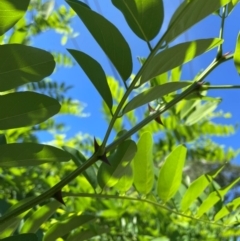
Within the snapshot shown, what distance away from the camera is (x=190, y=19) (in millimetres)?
434

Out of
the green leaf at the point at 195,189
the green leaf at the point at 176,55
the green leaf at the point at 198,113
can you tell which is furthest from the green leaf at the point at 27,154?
the green leaf at the point at 198,113

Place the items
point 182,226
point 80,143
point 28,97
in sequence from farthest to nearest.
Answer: point 80,143
point 182,226
point 28,97

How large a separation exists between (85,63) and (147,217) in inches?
27.3

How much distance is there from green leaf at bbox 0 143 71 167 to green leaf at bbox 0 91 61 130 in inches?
0.8

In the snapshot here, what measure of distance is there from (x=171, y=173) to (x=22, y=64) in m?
0.26

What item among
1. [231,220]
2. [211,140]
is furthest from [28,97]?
[211,140]

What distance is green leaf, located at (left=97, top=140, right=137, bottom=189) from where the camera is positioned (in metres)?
0.48

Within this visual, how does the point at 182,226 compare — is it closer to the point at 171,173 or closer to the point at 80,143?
the point at 171,173

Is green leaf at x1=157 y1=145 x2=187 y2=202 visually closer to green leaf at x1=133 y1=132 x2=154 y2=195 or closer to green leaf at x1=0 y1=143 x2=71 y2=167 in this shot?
green leaf at x1=133 y1=132 x2=154 y2=195

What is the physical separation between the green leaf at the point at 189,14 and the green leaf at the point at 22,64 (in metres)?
0.11

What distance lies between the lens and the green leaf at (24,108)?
1.36 feet

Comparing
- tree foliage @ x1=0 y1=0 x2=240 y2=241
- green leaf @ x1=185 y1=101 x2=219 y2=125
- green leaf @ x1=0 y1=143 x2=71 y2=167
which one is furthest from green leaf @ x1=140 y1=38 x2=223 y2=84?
green leaf @ x1=185 y1=101 x2=219 y2=125

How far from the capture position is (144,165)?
577mm

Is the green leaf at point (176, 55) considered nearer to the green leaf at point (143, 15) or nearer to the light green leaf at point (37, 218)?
the green leaf at point (143, 15)
